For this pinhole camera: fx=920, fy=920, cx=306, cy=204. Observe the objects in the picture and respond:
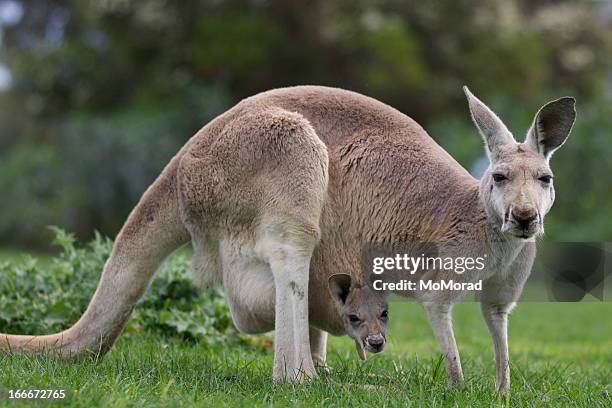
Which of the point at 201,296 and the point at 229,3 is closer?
the point at 201,296

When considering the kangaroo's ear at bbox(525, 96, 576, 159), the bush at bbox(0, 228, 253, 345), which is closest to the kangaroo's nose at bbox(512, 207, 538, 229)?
the kangaroo's ear at bbox(525, 96, 576, 159)

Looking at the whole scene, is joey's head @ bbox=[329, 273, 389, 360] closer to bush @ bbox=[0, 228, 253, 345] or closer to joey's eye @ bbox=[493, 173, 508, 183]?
joey's eye @ bbox=[493, 173, 508, 183]

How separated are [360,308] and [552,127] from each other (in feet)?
3.92

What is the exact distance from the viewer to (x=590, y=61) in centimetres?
2041

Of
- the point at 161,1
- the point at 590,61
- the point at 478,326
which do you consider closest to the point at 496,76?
the point at 590,61

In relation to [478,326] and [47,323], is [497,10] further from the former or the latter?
[47,323]

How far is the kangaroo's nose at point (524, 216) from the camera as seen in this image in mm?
3646

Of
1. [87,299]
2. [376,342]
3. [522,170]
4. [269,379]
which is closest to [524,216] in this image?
[522,170]

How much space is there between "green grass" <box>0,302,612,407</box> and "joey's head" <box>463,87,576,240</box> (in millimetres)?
795

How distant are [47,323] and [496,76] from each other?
14.4 m

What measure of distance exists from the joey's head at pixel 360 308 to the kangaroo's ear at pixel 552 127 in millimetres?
1015

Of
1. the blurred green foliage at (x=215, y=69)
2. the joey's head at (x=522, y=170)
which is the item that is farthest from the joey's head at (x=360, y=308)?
the blurred green foliage at (x=215, y=69)

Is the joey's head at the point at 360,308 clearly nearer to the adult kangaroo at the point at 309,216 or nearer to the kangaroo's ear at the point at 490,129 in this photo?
the adult kangaroo at the point at 309,216

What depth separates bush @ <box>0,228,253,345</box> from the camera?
5530 mm
